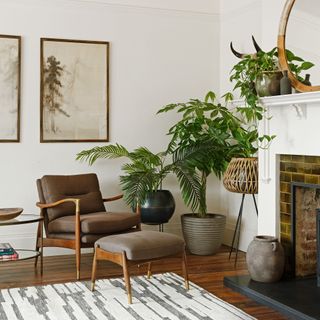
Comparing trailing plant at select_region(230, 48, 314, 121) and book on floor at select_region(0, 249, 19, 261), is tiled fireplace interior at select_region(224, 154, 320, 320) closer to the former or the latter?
trailing plant at select_region(230, 48, 314, 121)

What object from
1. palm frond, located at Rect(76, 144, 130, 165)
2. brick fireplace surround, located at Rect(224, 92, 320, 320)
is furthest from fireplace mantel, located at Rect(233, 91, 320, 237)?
palm frond, located at Rect(76, 144, 130, 165)

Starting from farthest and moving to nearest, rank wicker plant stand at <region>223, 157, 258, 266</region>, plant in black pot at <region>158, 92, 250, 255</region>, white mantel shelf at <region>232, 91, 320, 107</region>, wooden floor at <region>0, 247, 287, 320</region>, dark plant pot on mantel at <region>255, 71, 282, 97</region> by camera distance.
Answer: plant in black pot at <region>158, 92, 250, 255</region>
wicker plant stand at <region>223, 157, 258, 266</region>
wooden floor at <region>0, 247, 287, 320</region>
dark plant pot on mantel at <region>255, 71, 282, 97</region>
white mantel shelf at <region>232, 91, 320, 107</region>

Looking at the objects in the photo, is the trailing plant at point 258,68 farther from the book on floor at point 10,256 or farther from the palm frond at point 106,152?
the book on floor at point 10,256

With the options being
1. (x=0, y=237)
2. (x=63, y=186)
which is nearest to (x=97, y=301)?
(x=63, y=186)

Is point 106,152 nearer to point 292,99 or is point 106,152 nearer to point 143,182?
point 143,182

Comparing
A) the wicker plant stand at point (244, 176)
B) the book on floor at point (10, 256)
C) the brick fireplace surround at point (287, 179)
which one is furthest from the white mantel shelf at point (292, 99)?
the book on floor at point (10, 256)

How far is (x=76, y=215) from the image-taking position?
4594 mm

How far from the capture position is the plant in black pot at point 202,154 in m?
5.50

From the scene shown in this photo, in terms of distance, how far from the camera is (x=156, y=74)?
6.02 metres

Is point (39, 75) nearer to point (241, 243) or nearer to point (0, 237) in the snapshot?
point (0, 237)

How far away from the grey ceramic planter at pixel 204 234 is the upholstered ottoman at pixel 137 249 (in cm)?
133

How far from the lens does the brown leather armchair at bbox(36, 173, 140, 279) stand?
15.2ft

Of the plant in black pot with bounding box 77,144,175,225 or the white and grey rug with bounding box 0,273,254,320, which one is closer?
the white and grey rug with bounding box 0,273,254,320

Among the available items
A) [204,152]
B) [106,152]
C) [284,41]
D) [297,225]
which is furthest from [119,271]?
[284,41]
